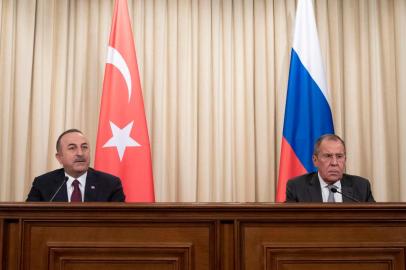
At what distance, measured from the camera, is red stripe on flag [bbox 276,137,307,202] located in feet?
16.2

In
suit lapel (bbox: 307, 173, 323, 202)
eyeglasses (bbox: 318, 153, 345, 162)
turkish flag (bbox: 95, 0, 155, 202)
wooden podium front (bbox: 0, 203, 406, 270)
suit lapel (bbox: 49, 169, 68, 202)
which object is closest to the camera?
wooden podium front (bbox: 0, 203, 406, 270)

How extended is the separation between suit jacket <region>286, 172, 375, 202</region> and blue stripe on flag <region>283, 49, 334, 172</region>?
0.83 metres

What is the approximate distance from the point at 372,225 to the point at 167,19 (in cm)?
339

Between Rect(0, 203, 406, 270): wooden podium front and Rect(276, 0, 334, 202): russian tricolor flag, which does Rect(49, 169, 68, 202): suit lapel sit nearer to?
Rect(0, 203, 406, 270): wooden podium front

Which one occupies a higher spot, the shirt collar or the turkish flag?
the turkish flag

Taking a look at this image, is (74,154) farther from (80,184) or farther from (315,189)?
(315,189)

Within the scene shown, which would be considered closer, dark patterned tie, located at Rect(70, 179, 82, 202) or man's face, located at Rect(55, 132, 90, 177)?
dark patterned tie, located at Rect(70, 179, 82, 202)

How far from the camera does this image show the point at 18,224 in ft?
8.57

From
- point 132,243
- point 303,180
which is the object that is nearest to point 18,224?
point 132,243

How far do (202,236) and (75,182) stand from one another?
1.88 meters

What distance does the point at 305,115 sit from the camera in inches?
199

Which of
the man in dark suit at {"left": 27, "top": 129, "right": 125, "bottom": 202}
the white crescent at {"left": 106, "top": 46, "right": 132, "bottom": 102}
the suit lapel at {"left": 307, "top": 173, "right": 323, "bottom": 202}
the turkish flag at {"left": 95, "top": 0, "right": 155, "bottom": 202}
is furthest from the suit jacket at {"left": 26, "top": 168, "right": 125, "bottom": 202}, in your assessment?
the suit lapel at {"left": 307, "top": 173, "right": 323, "bottom": 202}

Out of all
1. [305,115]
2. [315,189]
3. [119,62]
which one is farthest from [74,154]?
[305,115]

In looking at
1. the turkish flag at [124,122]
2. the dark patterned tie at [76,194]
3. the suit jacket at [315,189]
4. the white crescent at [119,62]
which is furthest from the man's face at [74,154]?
the suit jacket at [315,189]
